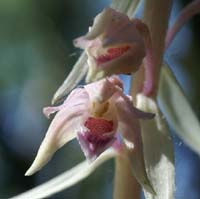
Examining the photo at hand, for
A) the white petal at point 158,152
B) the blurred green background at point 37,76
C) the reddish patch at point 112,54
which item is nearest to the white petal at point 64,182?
the white petal at point 158,152

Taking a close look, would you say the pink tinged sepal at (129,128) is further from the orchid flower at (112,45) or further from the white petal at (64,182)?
the white petal at (64,182)

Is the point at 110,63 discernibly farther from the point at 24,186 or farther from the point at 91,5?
the point at 91,5

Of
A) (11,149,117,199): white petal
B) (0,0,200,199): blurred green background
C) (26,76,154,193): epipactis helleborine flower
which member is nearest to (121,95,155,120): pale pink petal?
(26,76,154,193): epipactis helleborine flower

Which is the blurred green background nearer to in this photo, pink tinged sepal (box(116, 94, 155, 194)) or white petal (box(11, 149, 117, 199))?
white petal (box(11, 149, 117, 199))

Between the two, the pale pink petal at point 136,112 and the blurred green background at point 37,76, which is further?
the blurred green background at point 37,76

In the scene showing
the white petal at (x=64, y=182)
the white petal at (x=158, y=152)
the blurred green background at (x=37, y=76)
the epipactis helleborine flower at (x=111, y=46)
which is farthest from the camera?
the blurred green background at (x=37, y=76)

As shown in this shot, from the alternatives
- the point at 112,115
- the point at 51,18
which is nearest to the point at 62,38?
the point at 51,18
